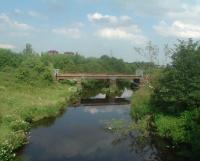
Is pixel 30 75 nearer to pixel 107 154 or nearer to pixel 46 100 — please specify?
pixel 46 100

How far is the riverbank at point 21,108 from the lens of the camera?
104 feet

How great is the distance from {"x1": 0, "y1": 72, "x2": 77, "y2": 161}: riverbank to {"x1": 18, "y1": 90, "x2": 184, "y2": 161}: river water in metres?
1.33

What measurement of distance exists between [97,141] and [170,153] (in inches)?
311

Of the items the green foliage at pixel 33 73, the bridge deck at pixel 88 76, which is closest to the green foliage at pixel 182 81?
the green foliage at pixel 33 73

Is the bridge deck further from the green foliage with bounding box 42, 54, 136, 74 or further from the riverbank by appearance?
the green foliage with bounding box 42, 54, 136, 74

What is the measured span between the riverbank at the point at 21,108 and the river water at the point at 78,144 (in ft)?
4.35

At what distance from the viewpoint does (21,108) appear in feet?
146

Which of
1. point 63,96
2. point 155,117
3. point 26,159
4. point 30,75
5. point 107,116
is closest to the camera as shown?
point 26,159

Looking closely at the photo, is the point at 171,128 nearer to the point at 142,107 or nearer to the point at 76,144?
the point at 76,144

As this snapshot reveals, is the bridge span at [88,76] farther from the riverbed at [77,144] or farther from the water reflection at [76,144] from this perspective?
the water reflection at [76,144]

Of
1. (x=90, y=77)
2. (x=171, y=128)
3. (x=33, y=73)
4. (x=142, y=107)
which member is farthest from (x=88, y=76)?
(x=171, y=128)

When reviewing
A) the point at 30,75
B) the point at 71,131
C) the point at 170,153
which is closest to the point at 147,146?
the point at 170,153

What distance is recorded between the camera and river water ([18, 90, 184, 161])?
32.1 meters

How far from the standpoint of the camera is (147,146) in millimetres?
35969
